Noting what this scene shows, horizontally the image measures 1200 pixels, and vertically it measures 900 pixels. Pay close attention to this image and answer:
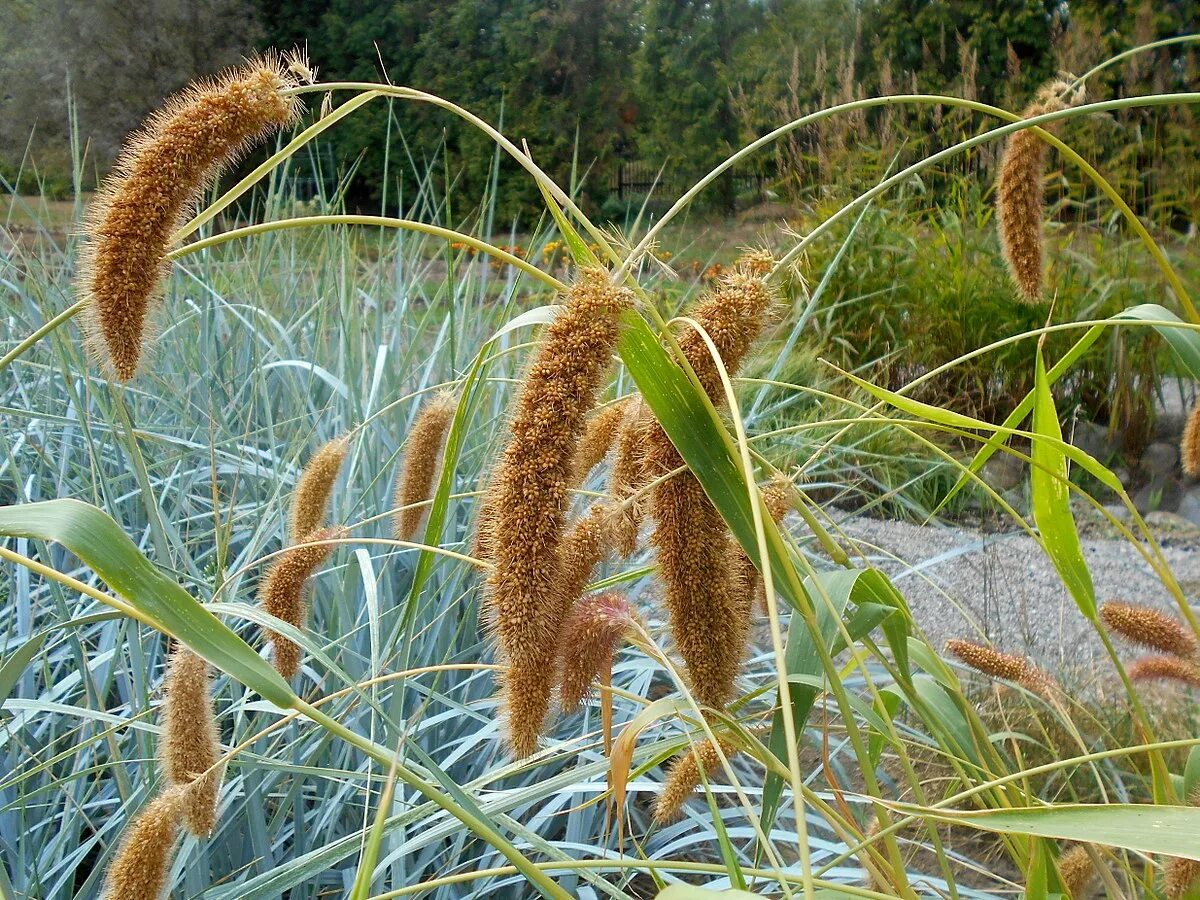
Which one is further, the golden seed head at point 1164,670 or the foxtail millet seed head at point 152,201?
the golden seed head at point 1164,670

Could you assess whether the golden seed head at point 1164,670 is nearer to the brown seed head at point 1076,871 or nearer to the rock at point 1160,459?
the brown seed head at point 1076,871

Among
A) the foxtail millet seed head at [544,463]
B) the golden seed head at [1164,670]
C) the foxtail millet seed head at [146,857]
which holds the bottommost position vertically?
the golden seed head at [1164,670]

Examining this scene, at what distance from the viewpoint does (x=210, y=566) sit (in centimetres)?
178

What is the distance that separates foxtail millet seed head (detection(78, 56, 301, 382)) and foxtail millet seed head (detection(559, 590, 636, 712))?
0.37 metres

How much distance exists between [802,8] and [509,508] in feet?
32.2

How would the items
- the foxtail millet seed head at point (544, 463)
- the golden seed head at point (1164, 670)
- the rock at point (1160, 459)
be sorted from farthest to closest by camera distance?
the rock at point (1160, 459) → the golden seed head at point (1164, 670) → the foxtail millet seed head at point (544, 463)

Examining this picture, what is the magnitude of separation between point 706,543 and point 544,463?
0.13 metres

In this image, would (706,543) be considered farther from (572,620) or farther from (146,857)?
(146,857)

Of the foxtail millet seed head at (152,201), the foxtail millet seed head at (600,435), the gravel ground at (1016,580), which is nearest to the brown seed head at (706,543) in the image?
the foxtail millet seed head at (600,435)

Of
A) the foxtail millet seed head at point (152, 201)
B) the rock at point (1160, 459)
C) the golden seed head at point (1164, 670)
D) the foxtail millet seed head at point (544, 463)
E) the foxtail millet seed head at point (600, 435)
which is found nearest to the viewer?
the foxtail millet seed head at point (544, 463)

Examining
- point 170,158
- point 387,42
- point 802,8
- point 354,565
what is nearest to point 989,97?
point 802,8

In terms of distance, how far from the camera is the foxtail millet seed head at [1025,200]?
1.05 metres

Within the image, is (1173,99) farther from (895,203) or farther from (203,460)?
(895,203)

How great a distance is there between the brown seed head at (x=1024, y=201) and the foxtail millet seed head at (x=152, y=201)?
2.28 ft
